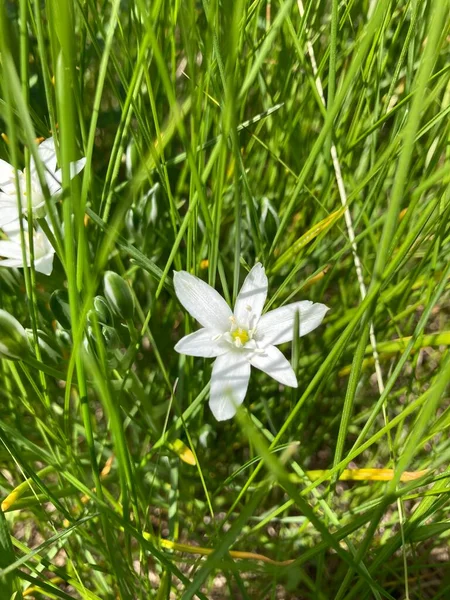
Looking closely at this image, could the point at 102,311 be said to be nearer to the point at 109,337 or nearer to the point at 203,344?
the point at 109,337

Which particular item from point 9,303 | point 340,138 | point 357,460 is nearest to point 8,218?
point 9,303

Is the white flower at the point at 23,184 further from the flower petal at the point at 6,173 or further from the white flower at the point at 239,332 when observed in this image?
the white flower at the point at 239,332

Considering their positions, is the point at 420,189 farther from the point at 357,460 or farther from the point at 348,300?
the point at 357,460

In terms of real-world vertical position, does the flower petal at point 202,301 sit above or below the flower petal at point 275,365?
above

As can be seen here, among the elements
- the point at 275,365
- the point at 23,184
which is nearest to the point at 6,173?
the point at 23,184

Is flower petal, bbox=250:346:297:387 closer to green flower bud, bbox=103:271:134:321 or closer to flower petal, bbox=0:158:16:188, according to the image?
green flower bud, bbox=103:271:134:321

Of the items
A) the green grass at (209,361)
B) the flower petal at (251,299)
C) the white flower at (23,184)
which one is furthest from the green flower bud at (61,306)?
the flower petal at (251,299)

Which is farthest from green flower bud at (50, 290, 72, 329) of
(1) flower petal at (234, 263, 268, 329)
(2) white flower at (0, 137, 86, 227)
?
(1) flower petal at (234, 263, 268, 329)

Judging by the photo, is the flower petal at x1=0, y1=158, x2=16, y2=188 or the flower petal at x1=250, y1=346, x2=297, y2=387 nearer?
the flower petal at x1=250, y1=346, x2=297, y2=387
